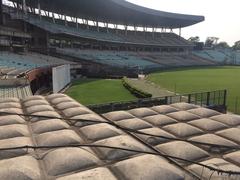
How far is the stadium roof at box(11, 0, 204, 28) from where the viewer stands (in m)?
66.3

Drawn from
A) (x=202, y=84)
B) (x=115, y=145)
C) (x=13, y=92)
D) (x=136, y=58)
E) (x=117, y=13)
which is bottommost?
(x=202, y=84)

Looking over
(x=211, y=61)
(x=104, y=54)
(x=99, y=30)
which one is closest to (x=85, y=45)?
(x=104, y=54)

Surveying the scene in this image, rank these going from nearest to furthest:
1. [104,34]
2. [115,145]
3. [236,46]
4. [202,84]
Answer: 1. [115,145]
2. [202,84]
3. [104,34]
4. [236,46]

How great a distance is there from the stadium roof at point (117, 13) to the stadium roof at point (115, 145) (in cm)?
5737

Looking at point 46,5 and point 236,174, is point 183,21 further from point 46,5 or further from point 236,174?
point 236,174

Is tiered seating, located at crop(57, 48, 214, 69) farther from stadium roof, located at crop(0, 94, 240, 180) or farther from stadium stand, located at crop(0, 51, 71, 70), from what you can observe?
stadium roof, located at crop(0, 94, 240, 180)

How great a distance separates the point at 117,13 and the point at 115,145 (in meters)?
76.4

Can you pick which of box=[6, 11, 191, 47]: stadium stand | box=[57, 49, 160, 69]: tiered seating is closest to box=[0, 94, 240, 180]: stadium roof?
box=[6, 11, 191, 47]: stadium stand

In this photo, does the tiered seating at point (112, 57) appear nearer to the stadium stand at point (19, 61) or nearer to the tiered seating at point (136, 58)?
the tiered seating at point (136, 58)

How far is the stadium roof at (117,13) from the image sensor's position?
66.3 m

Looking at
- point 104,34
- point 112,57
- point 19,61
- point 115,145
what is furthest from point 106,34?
point 115,145

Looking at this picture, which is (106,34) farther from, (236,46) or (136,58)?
(236,46)

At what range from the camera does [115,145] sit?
18.9 feet

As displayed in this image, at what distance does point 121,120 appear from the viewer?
8.35 meters
